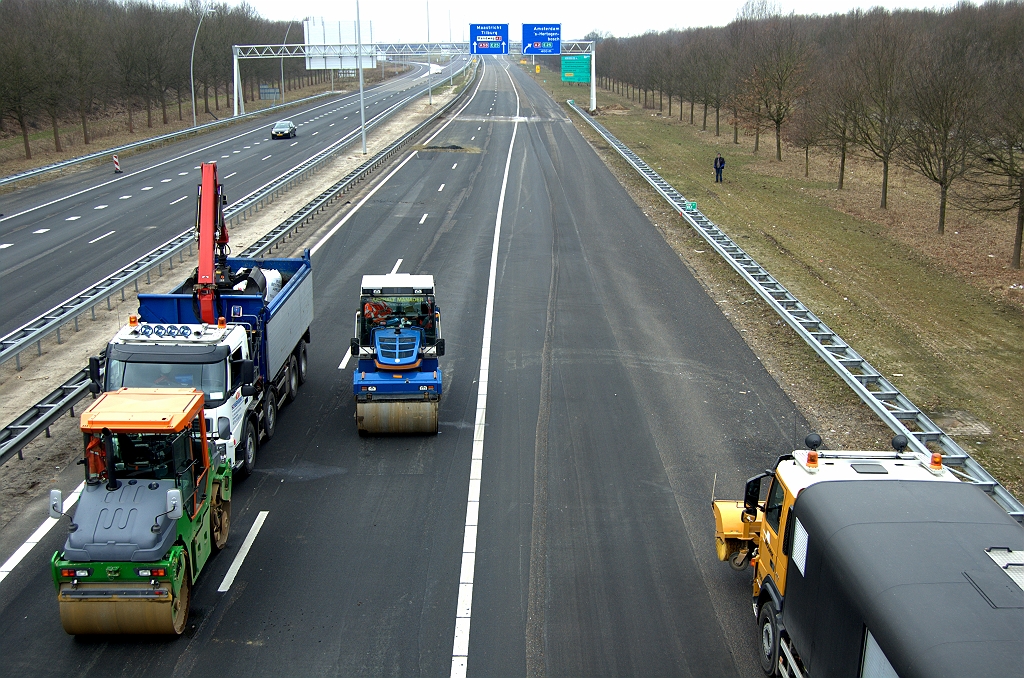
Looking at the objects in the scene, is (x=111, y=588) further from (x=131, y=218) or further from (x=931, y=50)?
(x=931, y=50)

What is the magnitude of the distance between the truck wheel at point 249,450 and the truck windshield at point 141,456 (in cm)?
359

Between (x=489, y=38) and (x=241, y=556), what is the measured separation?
2877 inches

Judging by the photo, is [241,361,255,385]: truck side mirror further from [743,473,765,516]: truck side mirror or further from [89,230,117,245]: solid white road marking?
[89,230,117,245]: solid white road marking

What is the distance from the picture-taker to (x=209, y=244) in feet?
54.3

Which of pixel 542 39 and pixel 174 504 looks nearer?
pixel 174 504

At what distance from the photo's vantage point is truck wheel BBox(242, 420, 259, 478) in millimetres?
13945

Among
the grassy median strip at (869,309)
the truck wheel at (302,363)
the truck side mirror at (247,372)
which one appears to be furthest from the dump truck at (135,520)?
the grassy median strip at (869,309)

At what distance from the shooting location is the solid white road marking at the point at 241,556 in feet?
36.9

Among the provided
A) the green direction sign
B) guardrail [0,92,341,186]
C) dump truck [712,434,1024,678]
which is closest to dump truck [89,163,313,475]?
dump truck [712,434,1024,678]

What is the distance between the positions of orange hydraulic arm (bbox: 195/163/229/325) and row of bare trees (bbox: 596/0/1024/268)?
85.6 feet

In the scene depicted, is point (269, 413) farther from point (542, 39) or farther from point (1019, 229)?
point (542, 39)

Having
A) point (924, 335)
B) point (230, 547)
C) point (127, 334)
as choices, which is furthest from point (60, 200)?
point (924, 335)

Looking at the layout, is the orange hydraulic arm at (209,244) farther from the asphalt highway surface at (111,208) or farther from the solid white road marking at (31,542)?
the asphalt highway surface at (111,208)

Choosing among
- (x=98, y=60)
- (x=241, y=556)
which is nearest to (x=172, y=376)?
(x=241, y=556)
